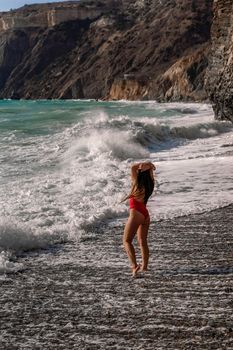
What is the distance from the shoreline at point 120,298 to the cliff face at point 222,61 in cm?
1489

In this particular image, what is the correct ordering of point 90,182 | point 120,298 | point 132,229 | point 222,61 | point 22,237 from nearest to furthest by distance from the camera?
point 120,298 → point 132,229 → point 22,237 → point 90,182 → point 222,61

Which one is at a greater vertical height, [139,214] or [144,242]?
[139,214]

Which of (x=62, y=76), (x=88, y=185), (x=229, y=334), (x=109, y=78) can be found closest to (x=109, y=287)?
(x=229, y=334)

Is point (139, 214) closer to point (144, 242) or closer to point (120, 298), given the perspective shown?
point (144, 242)

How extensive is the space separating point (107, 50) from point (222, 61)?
8657 centimetres

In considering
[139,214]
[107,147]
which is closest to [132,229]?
[139,214]

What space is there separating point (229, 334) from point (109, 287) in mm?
1584

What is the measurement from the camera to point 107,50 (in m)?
106

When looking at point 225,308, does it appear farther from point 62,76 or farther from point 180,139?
point 62,76

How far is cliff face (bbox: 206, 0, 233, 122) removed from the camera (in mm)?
21531

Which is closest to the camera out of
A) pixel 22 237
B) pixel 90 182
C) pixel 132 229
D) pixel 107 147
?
pixel 132 229

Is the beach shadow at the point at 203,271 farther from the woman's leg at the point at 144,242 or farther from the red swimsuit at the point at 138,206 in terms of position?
the red swimsuit at the point at 138,206

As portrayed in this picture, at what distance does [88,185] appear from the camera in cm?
1155

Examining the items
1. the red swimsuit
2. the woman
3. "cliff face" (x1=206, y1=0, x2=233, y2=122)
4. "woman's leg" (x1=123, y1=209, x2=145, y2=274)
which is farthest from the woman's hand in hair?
"cliff face" (x1=206, y1=0, x2=233, y2=122)
